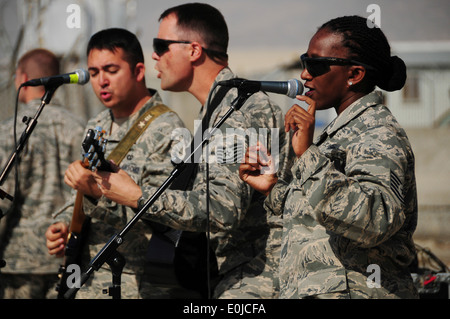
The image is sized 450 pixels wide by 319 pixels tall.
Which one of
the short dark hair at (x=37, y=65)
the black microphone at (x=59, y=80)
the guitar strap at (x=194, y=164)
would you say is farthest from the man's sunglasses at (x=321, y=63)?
the short dark hair at (x=37, y=65)

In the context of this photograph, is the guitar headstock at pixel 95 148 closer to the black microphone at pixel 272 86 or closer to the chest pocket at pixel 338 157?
the black microphone at pixel 272 86

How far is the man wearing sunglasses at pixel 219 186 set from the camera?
322cm

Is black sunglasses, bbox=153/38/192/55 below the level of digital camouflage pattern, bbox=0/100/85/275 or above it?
above

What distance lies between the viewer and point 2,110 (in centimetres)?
905

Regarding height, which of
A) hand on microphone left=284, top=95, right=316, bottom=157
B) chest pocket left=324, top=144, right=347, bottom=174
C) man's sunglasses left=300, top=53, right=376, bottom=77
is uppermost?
man's sunglasses left=300, top=53, right=376, bottom=77

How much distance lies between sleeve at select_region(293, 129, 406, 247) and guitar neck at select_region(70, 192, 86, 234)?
1.77 meters

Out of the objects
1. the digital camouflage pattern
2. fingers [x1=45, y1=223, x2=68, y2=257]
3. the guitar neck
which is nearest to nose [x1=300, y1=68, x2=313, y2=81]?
the guitar neck

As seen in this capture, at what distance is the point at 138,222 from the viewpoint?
3779 mm

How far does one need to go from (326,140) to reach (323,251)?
1.51ft

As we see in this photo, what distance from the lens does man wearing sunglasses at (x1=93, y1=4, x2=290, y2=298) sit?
10.6 feet

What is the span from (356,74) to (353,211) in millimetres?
693

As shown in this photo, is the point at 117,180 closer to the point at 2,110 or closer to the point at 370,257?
the point at 370,257

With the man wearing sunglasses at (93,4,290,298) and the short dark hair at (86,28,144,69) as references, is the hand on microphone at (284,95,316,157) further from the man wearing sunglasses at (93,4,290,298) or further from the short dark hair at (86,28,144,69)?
the short dark hair at (86,28,144,69)
